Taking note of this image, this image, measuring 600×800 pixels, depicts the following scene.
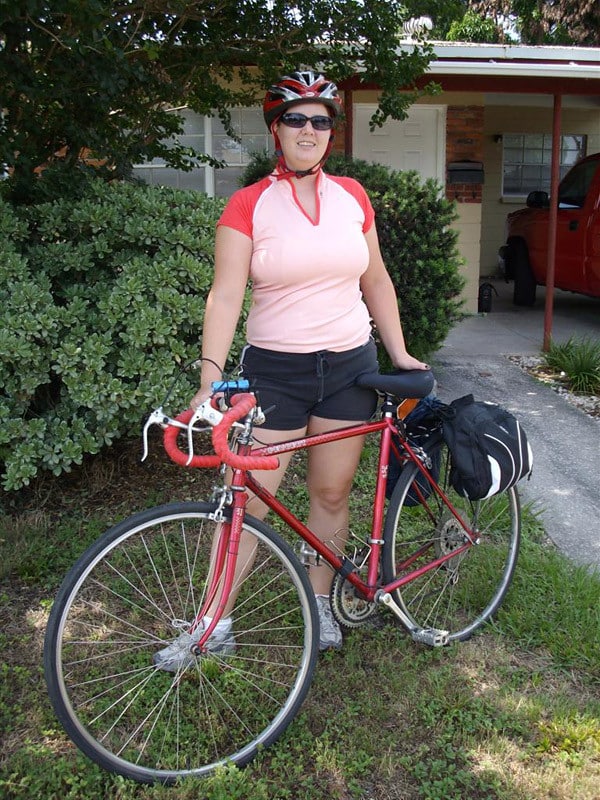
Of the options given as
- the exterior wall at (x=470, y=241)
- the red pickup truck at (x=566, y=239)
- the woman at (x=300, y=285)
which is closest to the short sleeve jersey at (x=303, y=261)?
the woman at (x=300, y=285)

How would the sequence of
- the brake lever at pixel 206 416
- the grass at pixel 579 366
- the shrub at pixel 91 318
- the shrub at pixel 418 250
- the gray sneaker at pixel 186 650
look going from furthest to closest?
the grass at pixel 579 366 → the shrub at pixel 418 250 → the shrub at pixel 91 318 → the gray sneaker at pixel 186 650 → the brake lever at pixel 206 416

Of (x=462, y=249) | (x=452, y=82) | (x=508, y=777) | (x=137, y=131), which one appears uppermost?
(x=452, y=82)

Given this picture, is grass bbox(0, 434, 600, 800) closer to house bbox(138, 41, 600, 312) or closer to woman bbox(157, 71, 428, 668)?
woman bbox(157, 71, 428, 668)

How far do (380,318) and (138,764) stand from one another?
1.69 metres

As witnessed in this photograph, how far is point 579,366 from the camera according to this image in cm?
646

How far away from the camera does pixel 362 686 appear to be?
2.84 m

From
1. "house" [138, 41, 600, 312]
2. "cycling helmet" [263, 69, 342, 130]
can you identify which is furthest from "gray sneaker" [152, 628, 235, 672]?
"house" [138, 41, 600, 312]

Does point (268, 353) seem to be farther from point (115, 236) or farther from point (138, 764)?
point (115, 236)

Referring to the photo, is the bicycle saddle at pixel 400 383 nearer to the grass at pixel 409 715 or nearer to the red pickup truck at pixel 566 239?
the grass at pixel 409 715

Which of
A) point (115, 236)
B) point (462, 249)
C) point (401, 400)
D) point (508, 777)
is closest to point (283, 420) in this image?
point (401, 400)

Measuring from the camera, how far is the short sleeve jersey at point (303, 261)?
2471mm

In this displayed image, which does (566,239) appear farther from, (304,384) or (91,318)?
Answer: (304,384)

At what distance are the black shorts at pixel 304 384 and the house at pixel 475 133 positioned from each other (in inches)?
198

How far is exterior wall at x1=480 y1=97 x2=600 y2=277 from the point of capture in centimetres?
1280
